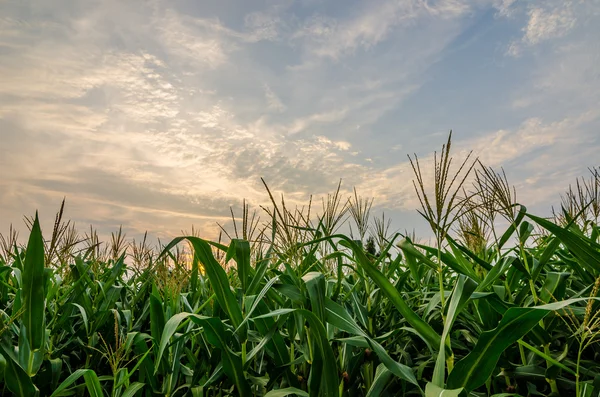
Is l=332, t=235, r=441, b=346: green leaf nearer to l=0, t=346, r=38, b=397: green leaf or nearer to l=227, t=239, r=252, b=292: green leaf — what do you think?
l=227, t=239, r=252, b=292: green leaf

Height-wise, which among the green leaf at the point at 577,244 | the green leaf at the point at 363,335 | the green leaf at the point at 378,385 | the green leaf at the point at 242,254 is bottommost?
the green leaf at the point at 378,385

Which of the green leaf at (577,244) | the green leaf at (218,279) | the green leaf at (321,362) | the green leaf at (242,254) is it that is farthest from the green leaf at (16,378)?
the green leaf at (577,244)

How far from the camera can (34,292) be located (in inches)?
90.5

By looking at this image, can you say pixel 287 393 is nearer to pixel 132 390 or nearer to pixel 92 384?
pixel 132 390

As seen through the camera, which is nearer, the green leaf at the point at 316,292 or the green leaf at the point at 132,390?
the green leaf at the point at 316,292

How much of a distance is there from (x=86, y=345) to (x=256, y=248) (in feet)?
4.22

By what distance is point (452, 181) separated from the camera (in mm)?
1880

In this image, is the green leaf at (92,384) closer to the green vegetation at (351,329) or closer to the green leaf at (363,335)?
the green vegetation at (351,329)

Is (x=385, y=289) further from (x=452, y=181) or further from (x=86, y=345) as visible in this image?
(x=86, y=345)

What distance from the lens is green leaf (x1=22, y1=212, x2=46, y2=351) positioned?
2252mm

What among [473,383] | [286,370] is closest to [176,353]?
[286,370]

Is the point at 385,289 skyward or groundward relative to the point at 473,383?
skyward

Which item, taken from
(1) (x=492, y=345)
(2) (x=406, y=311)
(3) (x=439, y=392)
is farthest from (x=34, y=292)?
(1) (x=492, y=345)

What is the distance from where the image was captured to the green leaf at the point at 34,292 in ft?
7.39
